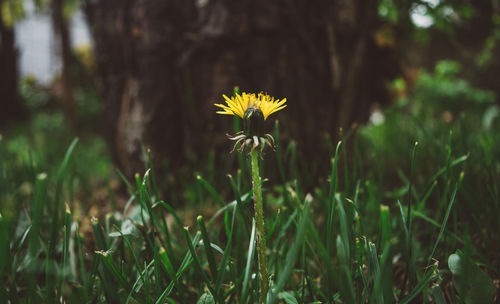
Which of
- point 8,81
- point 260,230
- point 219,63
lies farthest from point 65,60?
point 260,230

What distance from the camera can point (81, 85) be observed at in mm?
9359

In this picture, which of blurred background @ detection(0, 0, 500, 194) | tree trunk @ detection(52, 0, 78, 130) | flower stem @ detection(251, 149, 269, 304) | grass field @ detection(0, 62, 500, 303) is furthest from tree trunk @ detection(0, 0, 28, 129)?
flower stem @ detection(251, 149, 269, 304)

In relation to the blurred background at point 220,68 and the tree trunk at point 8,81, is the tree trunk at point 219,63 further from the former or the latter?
the tree trunk at point 8,81

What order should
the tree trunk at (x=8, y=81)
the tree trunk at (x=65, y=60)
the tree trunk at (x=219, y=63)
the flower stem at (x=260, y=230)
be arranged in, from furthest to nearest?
the tree trunk at (x=8, y=81) < the tree trunk at (x=65, y=60) < the tree trunk at (x=219, y=63) < the flower stem at (x=260, y=230)

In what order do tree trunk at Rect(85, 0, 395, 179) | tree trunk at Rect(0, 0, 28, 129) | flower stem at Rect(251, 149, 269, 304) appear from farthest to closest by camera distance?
1. tree trunk at Rect(0, 0, 28, 129)
2. tree trunk at Rect(85, 0, 395, 179)
3. flower stem at Rect(251, 149, 269, 304)

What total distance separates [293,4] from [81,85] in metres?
9.45

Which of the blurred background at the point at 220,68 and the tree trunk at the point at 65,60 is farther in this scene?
the tree trunk at the point at 65,60

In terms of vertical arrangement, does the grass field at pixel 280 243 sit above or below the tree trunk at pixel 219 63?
below

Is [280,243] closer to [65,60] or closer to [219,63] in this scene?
[219,63]

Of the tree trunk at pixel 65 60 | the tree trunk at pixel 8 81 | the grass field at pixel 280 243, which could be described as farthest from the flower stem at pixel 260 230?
the tree trunk at pixel 8 81

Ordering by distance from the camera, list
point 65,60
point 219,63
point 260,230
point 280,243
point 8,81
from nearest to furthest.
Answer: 1. point 260,230
2. point 280,243
3. point 219,63
4. point 65,60
5. point 8,81

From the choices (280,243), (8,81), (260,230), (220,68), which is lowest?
(280,243)

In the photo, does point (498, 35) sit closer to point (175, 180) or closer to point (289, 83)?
point (289, 83)

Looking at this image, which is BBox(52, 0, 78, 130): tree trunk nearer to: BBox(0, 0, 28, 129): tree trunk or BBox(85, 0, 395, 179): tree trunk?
BBox(0, 0, 28, 129): tree trunk
